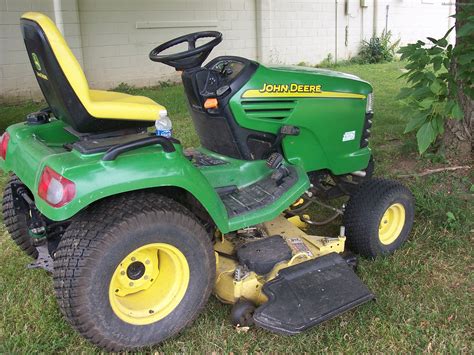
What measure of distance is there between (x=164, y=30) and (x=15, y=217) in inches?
287

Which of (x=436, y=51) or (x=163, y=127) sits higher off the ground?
(x=436, y=51)

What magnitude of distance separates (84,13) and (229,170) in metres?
6.71

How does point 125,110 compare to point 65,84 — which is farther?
point 125,110

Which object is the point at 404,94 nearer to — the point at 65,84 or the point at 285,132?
the point at 285,132

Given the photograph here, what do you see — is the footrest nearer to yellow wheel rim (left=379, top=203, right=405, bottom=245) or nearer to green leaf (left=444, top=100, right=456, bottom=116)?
yellow wheel rim (left=379, top=203, right=405, bottom=245)

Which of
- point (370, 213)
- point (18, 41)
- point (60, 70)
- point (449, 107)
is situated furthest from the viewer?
point (18, 41)

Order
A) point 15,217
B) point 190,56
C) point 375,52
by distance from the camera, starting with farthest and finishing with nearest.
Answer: point 375,52 < point 15,217 < point 190,56

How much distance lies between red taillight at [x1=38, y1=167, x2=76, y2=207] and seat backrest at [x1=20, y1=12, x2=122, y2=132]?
297mm

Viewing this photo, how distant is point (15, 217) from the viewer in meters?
2.76

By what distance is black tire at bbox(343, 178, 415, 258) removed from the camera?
300cm

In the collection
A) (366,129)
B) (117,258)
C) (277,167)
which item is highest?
(366,129)

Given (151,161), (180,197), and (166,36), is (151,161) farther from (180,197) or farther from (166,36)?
(166,36)

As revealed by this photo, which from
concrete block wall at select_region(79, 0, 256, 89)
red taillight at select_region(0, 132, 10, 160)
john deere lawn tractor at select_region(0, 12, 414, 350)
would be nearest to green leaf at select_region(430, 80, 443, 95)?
john deere lawn tractor at select_region(0, 12, 414, 350)

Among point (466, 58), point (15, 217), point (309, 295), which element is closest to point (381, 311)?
point (309, 295)
